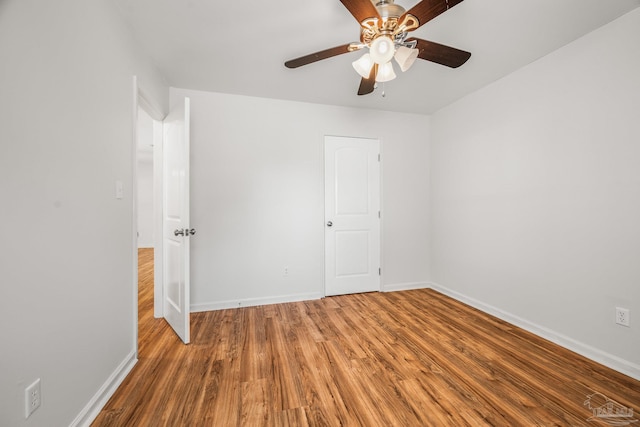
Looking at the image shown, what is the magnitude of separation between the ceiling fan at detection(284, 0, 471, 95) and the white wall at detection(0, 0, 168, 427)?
1.14m

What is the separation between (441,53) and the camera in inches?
62.1

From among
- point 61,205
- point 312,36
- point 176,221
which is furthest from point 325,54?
point 176,221

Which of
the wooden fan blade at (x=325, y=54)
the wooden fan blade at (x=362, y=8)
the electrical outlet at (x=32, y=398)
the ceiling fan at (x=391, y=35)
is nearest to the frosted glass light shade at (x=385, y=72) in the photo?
the ceiling fan at (x=391, y=35)

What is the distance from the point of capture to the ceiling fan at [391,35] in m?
1.22

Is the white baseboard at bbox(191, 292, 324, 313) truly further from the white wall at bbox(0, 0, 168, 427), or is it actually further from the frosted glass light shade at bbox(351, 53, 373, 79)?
the frosted glass light shade at bbox(351, 53, 373, 79)

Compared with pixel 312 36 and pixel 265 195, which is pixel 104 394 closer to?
pixel 265 195

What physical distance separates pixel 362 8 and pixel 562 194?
2.26m

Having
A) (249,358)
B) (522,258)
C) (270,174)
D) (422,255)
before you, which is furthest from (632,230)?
(270,174)

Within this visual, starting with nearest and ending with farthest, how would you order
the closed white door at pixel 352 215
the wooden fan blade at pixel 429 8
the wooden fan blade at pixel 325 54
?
the wooden fan blade at pixel 429 8
the wooden fan blade at pixel 325 54
the closed white door at pixel 352 215

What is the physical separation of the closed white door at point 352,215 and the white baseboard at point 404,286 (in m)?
0.14

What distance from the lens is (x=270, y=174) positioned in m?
3.16

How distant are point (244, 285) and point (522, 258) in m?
2.98

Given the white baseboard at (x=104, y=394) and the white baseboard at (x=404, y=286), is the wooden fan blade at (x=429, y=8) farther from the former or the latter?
the white baseboard at (x=404, y=286)

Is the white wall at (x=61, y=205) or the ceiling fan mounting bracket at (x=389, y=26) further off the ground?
the ceiling fan mounting bracket at (x=389, y=26)
